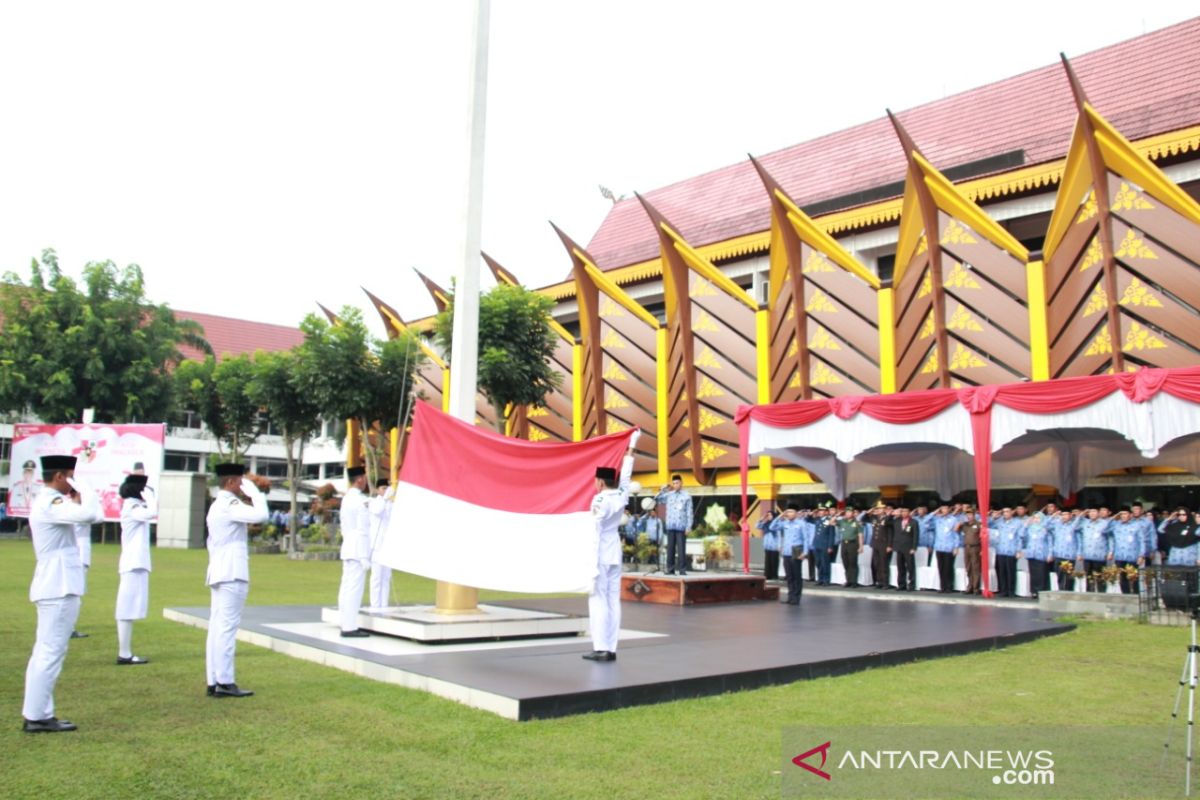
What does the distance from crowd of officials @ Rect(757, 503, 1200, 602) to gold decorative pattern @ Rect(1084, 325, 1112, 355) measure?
3.93 metres

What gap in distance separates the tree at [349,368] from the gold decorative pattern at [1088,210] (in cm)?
1536

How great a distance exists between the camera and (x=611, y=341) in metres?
30.0

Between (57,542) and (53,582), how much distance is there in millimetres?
285

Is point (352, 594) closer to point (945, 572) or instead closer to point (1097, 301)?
point (945, 572)

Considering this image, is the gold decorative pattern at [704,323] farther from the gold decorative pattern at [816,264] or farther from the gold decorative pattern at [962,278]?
the gold decorative pattern at [962,278]

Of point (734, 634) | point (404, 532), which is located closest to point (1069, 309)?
point (734, 634)

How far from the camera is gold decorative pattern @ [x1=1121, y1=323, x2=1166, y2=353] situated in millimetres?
18719

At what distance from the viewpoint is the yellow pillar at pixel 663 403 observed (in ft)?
94.0

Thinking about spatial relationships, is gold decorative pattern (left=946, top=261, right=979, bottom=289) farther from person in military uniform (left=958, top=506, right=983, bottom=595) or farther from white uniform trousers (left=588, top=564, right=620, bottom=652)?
white uniform trousers (left=588, top=564, right=620, bottom=652)

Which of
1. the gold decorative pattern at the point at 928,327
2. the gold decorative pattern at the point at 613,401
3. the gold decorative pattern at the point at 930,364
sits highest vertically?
the gold decorative pattern at the point at 928,327

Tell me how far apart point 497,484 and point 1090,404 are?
940cm

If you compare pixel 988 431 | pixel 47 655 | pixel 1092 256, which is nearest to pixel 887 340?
pixel 1092 256

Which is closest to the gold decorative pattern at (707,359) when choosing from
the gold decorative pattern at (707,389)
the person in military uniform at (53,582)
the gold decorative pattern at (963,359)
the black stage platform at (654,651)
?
the gold decorative pattern at (707,389)

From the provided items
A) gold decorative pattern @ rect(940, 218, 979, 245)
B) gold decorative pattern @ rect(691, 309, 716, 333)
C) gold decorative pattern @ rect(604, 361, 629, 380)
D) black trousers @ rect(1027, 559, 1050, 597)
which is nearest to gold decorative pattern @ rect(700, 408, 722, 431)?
gold decorative pattern @ rect(691, 309, 716, 333)
